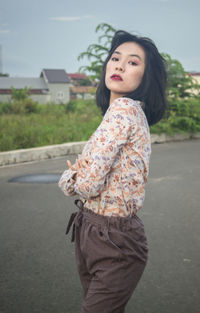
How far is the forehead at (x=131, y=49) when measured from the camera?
2025mm

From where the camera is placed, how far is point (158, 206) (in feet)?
17.8

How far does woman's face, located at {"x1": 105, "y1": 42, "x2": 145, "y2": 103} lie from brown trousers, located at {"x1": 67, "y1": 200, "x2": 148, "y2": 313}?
0.64m

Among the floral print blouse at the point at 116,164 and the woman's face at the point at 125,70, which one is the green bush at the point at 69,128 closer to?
the woman's face at the point at 125,70

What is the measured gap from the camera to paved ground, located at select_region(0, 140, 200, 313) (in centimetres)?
303

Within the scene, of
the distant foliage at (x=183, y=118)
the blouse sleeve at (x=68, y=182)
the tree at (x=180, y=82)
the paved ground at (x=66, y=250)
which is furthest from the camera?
the tree at (x=180, y=82)

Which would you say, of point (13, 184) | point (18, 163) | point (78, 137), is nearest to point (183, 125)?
point (78, 137)

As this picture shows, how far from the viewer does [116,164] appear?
1800mm

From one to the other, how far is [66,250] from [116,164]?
2.38 m

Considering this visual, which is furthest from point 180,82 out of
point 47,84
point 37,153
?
point 47,84

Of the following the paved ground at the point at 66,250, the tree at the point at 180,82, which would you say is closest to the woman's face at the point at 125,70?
the paved ground at the point at 66,250

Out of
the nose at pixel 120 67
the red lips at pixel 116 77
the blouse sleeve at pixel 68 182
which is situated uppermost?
the nose at pixel 120 67

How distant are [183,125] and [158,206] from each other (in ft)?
25.3

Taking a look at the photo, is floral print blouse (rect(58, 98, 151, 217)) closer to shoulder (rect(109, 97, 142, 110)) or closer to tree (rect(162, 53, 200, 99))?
shoulder (rect(109, 97, 142, 110))

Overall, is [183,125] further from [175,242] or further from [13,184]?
[175,242]
